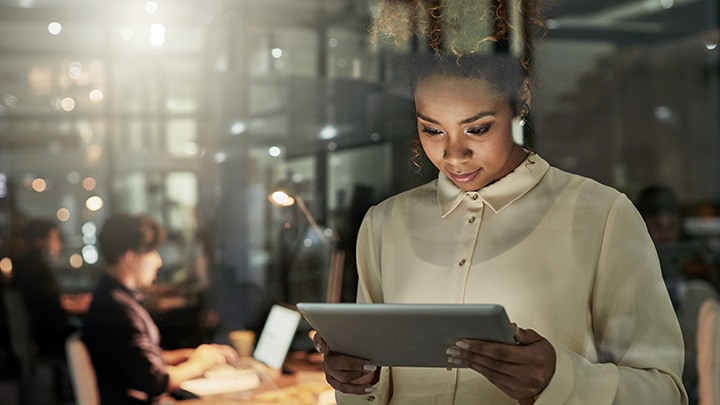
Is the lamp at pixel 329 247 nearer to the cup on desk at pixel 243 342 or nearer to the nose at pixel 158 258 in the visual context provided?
the cup on desk at pixel 243 342

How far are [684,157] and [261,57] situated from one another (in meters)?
2.42

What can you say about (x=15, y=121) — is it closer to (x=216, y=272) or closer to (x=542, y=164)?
(x=216, y=272)

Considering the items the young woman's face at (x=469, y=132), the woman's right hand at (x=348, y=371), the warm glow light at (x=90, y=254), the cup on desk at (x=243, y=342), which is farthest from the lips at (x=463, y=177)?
the warm glow light at (x=90, y=254)

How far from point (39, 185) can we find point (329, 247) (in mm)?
3277

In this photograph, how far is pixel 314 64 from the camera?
221cm

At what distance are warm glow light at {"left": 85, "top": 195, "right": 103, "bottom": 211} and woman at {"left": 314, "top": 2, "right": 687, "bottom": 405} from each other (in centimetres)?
331

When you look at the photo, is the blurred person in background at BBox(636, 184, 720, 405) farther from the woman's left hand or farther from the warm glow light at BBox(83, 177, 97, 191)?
the warm glow light at BBox(83, 177, 97, 191)

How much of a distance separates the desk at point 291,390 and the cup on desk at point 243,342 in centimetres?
14

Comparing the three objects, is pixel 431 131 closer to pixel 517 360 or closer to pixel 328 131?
pixel 517 360

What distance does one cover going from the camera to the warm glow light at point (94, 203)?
4.67 m

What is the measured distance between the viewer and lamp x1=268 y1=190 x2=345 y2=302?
5.98 ft

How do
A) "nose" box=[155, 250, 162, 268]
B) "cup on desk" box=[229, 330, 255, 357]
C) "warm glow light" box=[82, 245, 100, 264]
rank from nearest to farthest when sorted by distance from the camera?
1. "cup on desk" box=[229, 330, 255, 357]
2. "nose" box=[155, 250, 162, 268]
3. "warm glow light" box=[82, 245, 100, 264]

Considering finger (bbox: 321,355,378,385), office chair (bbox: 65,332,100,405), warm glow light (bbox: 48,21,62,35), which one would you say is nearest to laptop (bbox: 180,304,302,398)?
office chair (bbox: 65,332,100,405)

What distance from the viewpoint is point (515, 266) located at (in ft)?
4.95
